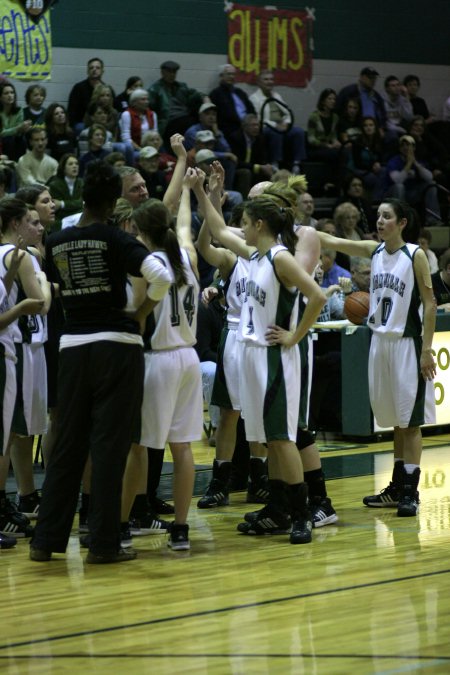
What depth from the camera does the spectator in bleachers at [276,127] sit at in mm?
16688

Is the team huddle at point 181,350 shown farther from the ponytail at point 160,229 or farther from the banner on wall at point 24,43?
the banner on wall at point 24,43

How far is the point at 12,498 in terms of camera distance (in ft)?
26.7

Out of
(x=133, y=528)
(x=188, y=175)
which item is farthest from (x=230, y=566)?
(x=188, y=175)

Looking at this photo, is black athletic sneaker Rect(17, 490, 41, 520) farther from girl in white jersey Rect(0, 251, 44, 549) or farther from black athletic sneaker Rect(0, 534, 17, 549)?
black athletic sneaker Rect(0, 534, 17, 549)

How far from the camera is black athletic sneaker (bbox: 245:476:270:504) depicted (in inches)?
316

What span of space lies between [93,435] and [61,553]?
73 centimetres

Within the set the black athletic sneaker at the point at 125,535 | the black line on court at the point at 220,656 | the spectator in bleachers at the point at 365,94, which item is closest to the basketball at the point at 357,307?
the black athletic sneaker at the point at 125,535

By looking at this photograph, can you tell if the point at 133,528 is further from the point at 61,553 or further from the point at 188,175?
the point at 188,175

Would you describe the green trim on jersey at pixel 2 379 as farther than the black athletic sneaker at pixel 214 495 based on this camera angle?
No

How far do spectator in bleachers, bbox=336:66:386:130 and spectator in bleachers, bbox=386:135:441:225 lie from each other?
0.78 meters

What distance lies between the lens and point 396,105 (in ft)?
61.4

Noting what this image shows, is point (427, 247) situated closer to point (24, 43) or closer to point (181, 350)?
point (24, 43)

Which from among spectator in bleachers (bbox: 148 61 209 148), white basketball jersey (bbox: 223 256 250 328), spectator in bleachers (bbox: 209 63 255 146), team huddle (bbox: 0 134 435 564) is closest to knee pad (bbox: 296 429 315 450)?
team huddle (bbox: 0 134 435 564)

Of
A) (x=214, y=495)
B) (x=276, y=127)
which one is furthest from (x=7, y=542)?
(x=276, y=127)
